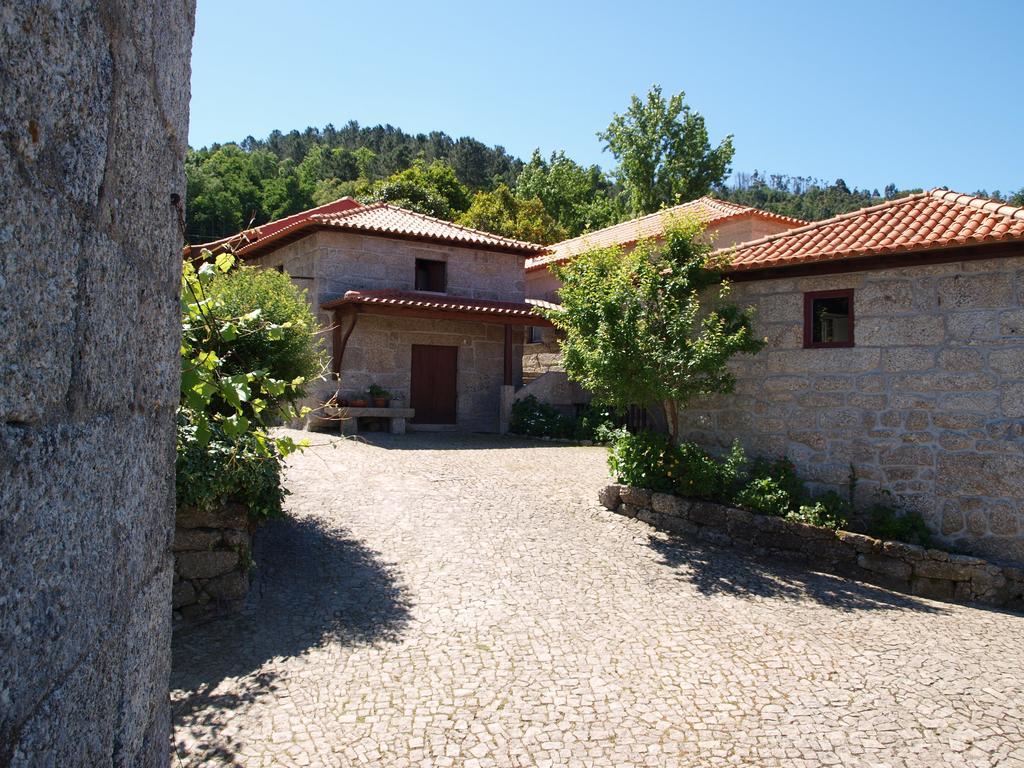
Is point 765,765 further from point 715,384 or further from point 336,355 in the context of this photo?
point 336,355

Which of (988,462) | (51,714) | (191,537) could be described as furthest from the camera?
(988,462)

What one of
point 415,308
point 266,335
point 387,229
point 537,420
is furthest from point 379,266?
point 266,335

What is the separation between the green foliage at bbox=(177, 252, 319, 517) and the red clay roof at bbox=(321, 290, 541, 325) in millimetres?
5794

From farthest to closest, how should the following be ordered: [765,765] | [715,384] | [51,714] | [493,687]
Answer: [715,384] → [493,687] → [765,765] → [51,714]

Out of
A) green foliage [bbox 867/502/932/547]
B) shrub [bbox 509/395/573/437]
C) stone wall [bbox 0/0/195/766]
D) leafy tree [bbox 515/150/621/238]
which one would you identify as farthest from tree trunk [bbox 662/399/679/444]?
leafy tree [bbox 515/150/621/238]

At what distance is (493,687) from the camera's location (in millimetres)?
5172

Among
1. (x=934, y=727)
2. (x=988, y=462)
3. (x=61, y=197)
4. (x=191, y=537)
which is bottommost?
(x=934, y=727)

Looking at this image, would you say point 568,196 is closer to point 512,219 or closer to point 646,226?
point 512,219

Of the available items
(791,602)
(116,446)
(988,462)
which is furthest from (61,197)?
(988,462)

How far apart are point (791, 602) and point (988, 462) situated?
9.93 ft

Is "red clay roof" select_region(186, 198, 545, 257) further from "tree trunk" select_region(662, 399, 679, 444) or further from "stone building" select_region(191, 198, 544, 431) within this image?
"tree trunk" select_region(662, 399, 679, 444)

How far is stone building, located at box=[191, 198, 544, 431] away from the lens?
16.5 m

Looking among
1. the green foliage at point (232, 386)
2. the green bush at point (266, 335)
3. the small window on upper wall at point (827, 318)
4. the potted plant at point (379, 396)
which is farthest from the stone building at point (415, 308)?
the small window on upper wall at point (827, 318)

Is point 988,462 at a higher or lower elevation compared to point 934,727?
higher
